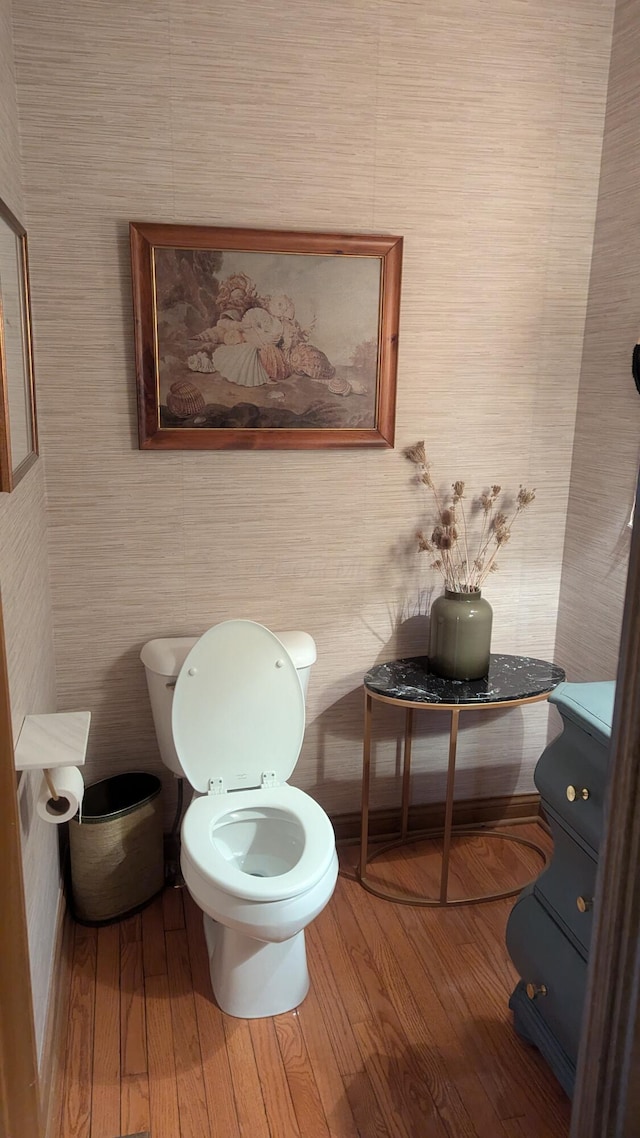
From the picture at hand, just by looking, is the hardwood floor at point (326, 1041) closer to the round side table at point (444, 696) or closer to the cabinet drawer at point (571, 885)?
the round side table at point (444, 696)

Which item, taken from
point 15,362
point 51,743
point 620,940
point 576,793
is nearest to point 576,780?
point 576,793

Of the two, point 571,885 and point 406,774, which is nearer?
point 571,885

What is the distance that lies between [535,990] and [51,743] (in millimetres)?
1178

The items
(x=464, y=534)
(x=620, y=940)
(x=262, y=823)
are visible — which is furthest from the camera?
(x=464, y=534)

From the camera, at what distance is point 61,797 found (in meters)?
1.70

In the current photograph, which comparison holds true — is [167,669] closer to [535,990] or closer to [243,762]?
[243,762]

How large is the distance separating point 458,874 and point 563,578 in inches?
40.0

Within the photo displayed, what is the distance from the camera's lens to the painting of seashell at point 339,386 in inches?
92.8

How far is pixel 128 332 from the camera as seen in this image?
2.21 meters

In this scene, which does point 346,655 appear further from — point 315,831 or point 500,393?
point 500,393

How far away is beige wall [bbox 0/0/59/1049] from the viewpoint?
5.15 ft

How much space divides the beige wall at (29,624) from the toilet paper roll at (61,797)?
0.03m

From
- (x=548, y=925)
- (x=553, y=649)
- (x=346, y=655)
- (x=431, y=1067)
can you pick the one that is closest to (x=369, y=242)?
(x=346, y=655)

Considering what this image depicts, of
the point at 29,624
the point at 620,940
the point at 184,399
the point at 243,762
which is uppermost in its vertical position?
the point at 184,399
